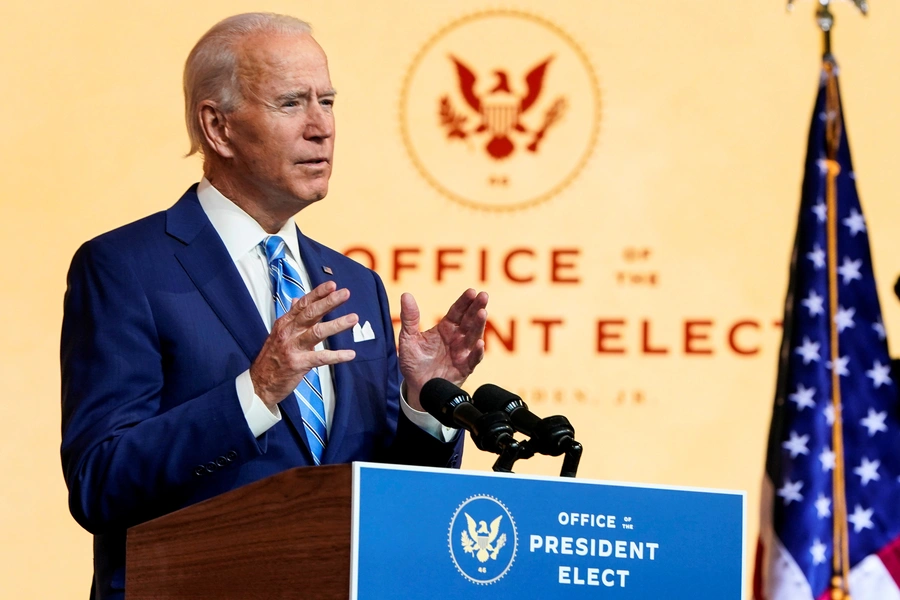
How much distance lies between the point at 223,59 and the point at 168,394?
2.32ft

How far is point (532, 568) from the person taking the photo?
60.8 inches

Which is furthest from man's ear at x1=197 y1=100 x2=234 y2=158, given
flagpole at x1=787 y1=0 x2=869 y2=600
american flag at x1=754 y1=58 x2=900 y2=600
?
flagpole at x1=787 y1=0 x2=869 y2=600

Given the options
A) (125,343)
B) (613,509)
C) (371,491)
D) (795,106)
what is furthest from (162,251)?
(795,106)

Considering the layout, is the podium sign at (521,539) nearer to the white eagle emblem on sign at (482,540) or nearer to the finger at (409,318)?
the white eagle emblem on sign at (482,540)

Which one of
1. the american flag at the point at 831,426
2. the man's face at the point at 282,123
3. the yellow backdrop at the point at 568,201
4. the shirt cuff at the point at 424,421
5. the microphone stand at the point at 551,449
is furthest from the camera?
the yellow backdrop at the point at 568,201

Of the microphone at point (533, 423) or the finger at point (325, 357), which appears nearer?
the microphone at point (533, 423)

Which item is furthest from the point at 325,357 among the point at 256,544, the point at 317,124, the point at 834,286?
the point at 834,286

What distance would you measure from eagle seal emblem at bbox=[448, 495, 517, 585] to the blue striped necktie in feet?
2.19

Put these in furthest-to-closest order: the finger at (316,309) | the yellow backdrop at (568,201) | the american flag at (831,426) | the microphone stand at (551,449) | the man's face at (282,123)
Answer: the yellow backdrop at (568,201), the american flag at (831,426), the man's face at (282,123), the finger at (316,309), the microphone stand at (551,449)

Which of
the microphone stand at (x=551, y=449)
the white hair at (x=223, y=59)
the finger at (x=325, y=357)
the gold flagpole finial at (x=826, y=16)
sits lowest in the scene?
the microphone stand at (x=551, y=449)

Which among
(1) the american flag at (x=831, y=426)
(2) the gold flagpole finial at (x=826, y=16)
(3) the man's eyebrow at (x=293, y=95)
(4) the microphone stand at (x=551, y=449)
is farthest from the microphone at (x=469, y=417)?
(2) the gold flagpole finial at (x=826, y=16)

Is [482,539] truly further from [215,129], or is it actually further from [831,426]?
[831,426]

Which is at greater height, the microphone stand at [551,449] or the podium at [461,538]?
the microphone stand at [551,449]

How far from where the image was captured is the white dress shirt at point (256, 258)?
7.45 ft
